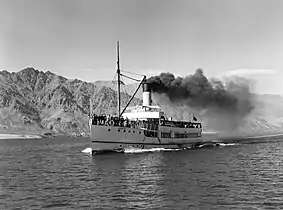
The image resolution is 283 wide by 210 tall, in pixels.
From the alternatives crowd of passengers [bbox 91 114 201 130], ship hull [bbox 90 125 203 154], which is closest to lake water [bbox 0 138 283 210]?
ship hull [bbox 90 125 203 154]

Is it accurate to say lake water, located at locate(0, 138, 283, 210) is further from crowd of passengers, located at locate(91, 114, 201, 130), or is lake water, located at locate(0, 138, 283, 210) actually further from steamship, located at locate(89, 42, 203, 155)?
crowd of passengers, located at locate(91, 114, 201, 130)

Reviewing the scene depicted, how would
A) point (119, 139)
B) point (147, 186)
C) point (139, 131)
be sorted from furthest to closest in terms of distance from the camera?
point (139, 131) < point (119, 139) < point (147, 186)

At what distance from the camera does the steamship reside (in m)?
83.8

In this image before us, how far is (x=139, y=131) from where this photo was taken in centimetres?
9075

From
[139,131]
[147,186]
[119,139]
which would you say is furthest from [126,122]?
[147,186]

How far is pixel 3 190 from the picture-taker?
45219 mm

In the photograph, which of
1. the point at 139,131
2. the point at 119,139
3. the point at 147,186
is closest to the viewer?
the point at 147,186

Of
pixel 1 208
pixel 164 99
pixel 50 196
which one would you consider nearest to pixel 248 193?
pixel 50 196

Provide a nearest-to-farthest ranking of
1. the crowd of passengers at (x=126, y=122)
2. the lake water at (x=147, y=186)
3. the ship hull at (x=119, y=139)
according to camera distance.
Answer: the lake water at (x=147, y=186) → the ship hull at (x=119, y=139) → the crowd of passengers at (x=126, y=122)

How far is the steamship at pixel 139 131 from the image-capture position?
275ft

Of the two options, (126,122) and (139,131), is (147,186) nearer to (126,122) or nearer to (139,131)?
(139,131)

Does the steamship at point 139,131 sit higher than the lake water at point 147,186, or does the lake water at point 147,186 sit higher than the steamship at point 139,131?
the steamship at point 139,131

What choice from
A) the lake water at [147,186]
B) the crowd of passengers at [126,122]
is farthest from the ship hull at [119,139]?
the lake water at [147,186]

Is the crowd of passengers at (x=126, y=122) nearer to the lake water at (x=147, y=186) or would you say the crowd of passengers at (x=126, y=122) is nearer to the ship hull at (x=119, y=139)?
the ship hull at (x=119, y=139)
